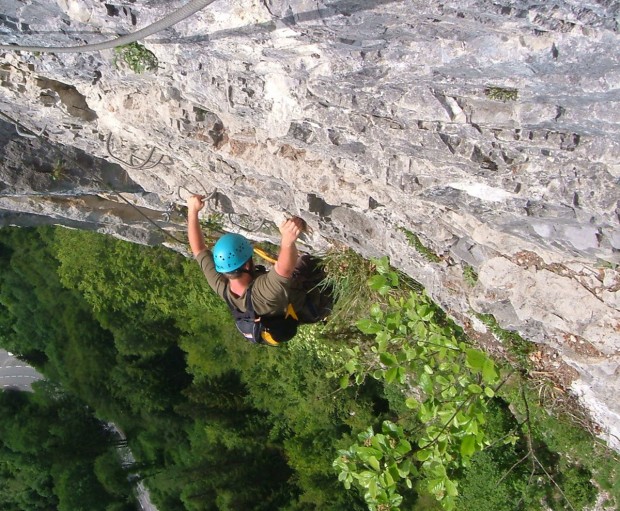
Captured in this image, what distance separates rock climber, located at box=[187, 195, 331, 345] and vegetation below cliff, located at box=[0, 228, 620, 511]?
0.54 m

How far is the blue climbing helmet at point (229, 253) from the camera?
3.81 metres

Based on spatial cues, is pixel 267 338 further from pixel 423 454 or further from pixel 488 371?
pixel 488 371

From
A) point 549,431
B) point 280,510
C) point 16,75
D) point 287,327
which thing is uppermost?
point 16,75

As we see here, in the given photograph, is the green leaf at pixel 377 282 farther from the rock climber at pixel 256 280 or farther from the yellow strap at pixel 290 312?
the yellow strap at pixel 290 312

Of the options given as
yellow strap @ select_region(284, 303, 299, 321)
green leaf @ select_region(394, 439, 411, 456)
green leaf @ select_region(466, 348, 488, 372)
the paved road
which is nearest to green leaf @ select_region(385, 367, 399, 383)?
green leaf @ select_region(394, 439, 411, 456)

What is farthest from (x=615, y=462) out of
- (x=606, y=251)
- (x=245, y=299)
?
(x=245, y=299)

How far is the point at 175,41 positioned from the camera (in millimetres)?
2857

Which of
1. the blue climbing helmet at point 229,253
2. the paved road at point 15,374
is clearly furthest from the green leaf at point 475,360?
the paved road at point 15,374

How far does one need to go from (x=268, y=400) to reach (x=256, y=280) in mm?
6200

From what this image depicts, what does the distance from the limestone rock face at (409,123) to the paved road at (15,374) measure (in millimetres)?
14742

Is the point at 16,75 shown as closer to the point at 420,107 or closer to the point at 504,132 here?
the point at 420,107

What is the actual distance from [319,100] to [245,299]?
162cm

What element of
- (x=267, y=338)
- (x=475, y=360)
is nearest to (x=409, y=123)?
(x=475, y=360)

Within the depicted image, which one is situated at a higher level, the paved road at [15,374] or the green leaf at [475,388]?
the green leaf at [475,388]
